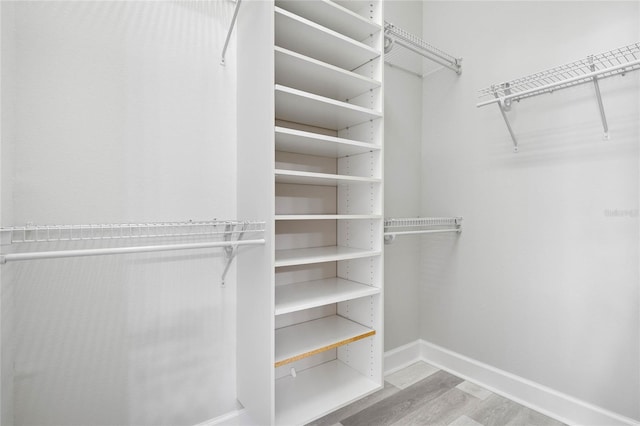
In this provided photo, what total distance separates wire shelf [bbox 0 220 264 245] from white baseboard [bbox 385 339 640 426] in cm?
146

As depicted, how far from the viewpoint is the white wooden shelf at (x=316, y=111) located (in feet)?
4.37

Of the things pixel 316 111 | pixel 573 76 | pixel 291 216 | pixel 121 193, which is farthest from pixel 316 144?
pixel 573 76

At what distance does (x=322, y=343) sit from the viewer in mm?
1474

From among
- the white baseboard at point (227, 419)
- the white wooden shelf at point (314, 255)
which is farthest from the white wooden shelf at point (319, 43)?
the white baseboard at point (227, 419)

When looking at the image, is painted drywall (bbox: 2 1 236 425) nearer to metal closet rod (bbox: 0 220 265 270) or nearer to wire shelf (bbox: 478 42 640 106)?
metal closet rod (bbox: 0 220 265 270)

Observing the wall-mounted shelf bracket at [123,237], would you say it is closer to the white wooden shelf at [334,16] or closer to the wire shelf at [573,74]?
the white wooden shelf at [334,16]

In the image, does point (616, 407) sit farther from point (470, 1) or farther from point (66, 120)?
point (66, 120)

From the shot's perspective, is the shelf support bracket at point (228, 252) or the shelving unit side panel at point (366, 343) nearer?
the shelf support bracket at point (228, 252)

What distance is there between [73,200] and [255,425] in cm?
124

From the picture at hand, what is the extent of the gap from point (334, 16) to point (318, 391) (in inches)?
74.3

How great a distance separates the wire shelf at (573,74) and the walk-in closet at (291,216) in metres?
0.02

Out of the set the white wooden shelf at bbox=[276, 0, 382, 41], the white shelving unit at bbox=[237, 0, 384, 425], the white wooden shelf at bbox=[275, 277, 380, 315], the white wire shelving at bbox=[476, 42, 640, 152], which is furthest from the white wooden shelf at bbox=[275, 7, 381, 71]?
the white wooden shelf at bbox=[275, 277, 380, 315]

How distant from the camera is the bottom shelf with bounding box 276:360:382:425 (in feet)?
4.67

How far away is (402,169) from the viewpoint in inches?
88.0
